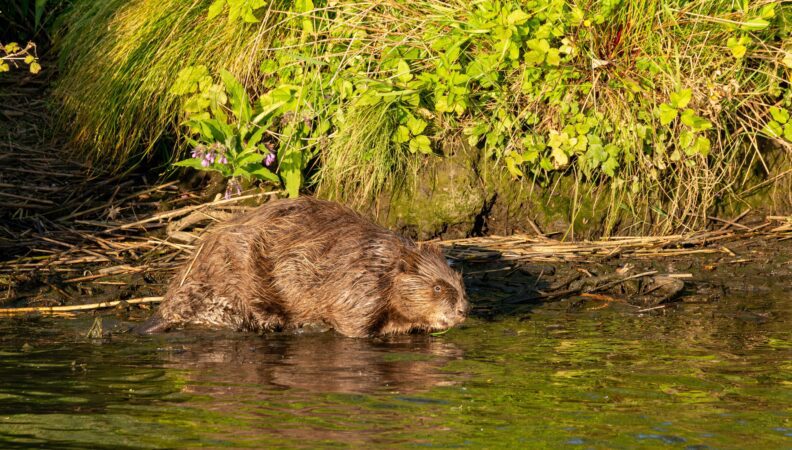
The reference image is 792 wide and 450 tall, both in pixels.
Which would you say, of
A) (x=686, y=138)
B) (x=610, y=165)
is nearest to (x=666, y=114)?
(x=686, y=138)

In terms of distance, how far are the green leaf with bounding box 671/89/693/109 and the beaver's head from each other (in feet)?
6.40

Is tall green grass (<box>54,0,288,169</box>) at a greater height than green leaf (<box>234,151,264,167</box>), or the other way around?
tall green grass (<box>54,0,288,169</box>)

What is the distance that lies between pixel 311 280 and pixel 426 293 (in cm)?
69

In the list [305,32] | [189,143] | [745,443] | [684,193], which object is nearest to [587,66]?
[684,193]

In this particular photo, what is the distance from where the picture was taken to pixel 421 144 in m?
7.92

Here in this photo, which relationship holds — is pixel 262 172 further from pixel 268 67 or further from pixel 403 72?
pixel 403 72

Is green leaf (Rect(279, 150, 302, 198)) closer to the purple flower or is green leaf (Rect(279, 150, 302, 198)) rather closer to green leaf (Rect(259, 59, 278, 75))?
the purple flower

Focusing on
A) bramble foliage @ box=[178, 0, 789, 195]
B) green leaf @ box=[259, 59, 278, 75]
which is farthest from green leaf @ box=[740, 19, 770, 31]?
green leaf @ box=[259, 59, 278, 75]

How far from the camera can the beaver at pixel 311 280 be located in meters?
6.62

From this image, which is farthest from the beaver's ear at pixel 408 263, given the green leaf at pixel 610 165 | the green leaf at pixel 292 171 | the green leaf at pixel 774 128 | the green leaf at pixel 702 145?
the green leaf at pixel 774 128

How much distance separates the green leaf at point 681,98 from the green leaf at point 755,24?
1.94 ft

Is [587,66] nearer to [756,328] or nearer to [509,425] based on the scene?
[756,328]

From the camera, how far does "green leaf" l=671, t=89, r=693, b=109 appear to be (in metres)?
7.48

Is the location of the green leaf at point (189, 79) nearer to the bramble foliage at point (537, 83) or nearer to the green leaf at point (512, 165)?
the bramble foliage at point (537, 83)
